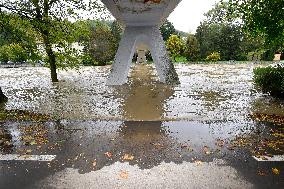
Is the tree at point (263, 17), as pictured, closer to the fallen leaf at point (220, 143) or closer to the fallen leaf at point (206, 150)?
the fallen leaf at point (220, 143)

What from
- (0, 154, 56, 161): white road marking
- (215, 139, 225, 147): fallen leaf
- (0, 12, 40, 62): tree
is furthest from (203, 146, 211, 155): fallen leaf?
(0, 12, 40, 62): tree

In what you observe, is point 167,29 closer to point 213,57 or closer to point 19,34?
point 213,57

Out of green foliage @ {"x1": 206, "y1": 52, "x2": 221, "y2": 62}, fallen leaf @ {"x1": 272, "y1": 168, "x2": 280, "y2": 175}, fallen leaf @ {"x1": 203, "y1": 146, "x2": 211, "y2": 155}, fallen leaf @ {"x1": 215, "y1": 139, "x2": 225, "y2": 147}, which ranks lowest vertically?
fallen leaf @ {"x1": 203, "y1": 146, "x2": 211, "y2": 155}

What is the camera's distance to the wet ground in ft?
19.2

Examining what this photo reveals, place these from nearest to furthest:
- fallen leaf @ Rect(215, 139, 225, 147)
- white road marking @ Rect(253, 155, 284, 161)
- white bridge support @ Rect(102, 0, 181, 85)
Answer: white road marking @ Rect(253, 155, 284, 161), fallen leaf @ Rect(215, 139, 225, 147), white bridge support @ Rect(102, 0, 181, 85)

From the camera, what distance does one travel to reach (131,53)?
19000 mm

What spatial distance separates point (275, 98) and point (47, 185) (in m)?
10.6

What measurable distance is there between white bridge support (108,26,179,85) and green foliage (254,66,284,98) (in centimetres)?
606

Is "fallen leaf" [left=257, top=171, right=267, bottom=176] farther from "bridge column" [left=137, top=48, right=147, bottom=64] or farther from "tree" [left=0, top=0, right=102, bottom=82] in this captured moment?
"bridge column" [left=137, top=48, right=147, bottom=64]

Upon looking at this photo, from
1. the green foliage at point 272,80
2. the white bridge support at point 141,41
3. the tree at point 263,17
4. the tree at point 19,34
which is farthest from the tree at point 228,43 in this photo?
the tree at point 19,34

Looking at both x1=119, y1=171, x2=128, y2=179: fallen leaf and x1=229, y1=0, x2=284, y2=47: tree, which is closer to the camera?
x1=119, y1=171, x2=128, y2=179: fallen leaf

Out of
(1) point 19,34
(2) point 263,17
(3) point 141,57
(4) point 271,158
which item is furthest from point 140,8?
(3) point 141,57

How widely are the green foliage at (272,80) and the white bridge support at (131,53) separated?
6.06 metres

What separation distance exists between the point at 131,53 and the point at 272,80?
8782 millimetres
